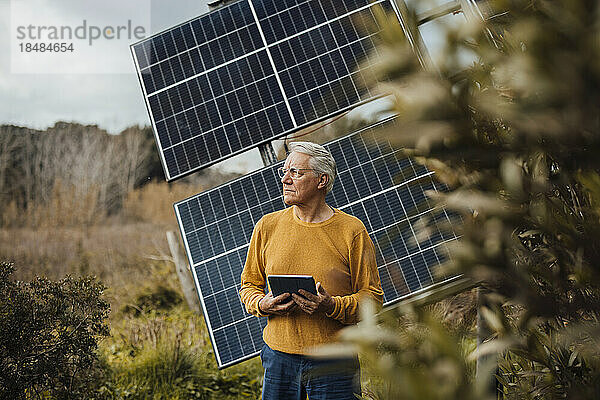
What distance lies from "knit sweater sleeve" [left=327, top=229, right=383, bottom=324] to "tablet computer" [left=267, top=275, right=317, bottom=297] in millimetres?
204

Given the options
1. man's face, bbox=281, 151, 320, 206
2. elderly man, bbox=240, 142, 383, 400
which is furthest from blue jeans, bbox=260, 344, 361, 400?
man's face, bbox=281, 151, 320, 206

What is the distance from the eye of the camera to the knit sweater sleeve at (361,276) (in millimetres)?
2711

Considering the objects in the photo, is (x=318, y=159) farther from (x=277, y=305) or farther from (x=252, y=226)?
(x=252, y=226)

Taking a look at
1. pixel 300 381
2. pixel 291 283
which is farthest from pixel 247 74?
pixel 300 381

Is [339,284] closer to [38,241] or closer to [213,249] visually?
[213,249]

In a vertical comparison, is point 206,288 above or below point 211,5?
below

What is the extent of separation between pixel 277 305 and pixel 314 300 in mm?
200

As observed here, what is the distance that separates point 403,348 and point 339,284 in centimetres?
187

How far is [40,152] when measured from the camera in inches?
522

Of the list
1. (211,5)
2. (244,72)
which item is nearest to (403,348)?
(244,72)

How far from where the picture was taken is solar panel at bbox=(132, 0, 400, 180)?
4.81m

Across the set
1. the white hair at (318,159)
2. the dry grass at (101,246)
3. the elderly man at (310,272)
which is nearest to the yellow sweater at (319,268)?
the elderly man at (310,272)

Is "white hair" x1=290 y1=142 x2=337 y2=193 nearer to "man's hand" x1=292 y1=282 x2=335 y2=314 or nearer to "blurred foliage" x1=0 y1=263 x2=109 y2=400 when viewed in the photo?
"man's hand" x1=292 y1=282 x2=335 y2=314

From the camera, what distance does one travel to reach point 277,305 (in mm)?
2689
